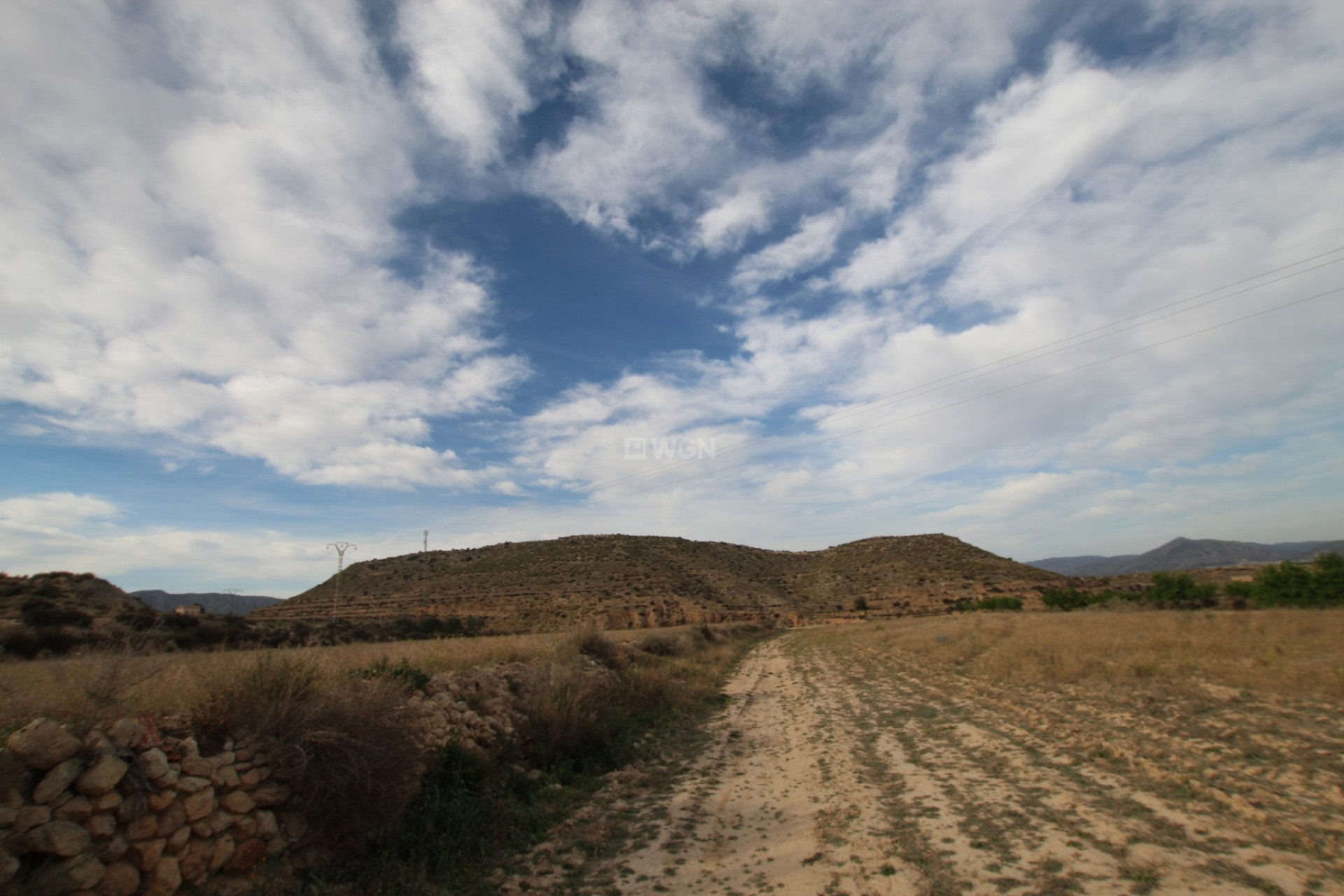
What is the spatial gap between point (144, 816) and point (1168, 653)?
1909 centimetres

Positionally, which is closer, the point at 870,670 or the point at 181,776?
the point at 181,776

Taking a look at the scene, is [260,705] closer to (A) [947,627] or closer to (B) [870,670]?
(B) [870,670]

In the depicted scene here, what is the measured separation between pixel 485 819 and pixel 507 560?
61.7 meters

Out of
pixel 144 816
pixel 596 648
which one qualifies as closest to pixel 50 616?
pixel 596 648

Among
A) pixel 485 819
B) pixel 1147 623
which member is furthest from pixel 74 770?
pixel 1147 623

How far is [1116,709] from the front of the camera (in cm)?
1128

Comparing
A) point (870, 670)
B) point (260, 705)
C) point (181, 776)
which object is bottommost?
point (870, 670)

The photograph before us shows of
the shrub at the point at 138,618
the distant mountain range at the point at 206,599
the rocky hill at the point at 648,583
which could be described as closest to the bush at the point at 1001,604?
the rocky hill at the point at 648,583

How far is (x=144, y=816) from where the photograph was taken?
184 inches

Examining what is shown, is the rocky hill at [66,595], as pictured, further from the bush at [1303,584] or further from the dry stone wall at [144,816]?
the bush at [1303,584]

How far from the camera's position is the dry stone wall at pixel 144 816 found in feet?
13.5

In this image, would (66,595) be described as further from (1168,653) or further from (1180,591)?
(1180,591)

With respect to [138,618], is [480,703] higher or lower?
lower

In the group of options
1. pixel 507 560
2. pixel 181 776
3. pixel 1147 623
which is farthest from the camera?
pixel 507 560
